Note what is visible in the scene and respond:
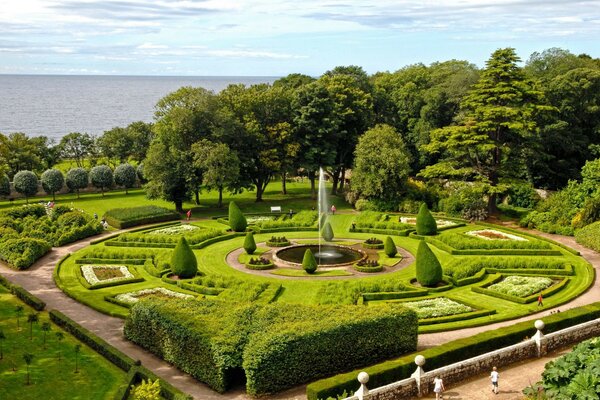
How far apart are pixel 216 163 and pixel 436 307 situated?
3291 centimetres

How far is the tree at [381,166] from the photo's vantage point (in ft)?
212

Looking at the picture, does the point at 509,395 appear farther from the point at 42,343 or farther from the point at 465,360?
the point at 42,343

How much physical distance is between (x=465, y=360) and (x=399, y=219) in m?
34.5

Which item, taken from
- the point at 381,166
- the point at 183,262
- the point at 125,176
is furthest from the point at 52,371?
the point at 125,176

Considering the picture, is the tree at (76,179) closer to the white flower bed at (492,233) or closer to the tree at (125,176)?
the tree at (125,176)

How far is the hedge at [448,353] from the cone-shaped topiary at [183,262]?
18488mm

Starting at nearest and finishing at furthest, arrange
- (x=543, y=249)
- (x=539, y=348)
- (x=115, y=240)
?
1. (x=539, y=348)
2. (x=543, y=249)
3. (x=115, y=240)

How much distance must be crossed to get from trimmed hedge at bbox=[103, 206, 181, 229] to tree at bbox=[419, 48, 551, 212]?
26.9 m

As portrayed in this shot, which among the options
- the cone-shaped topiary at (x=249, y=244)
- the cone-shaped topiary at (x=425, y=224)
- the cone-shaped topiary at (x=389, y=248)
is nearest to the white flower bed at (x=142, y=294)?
the cone-shaped topiary at (x=249, y=244)

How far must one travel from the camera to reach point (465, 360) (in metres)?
27.3

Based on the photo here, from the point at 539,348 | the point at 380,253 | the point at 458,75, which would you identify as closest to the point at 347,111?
the point at 458,75

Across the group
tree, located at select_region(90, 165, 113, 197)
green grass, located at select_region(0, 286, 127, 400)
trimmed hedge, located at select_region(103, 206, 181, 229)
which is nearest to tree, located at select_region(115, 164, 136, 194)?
tree, located at select_region(90, 165, 113, 197)

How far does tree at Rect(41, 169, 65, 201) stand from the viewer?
7706 centimetres

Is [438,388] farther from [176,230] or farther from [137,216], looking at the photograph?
[137,216]
